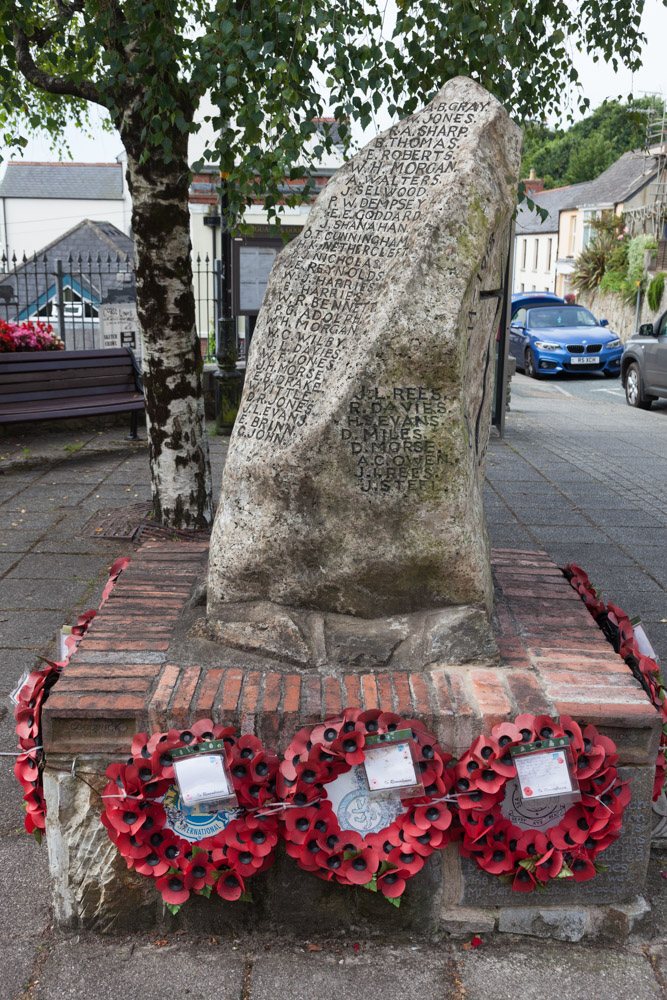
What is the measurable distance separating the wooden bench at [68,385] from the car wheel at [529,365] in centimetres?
1193

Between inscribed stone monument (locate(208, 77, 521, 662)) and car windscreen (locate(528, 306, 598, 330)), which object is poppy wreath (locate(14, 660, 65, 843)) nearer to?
inscribed stone monument (locate(208, 77, 521, 662))

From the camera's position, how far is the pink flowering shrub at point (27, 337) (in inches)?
388

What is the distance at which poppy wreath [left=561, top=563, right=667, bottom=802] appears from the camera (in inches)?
110

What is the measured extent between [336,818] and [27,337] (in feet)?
28.7

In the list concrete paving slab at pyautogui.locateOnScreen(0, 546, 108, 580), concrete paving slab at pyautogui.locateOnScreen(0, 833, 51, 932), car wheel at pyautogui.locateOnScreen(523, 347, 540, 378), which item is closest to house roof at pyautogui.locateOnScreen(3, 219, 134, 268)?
car wheel at pyautogui.locateOnScreen(523, 347, 540, 378)

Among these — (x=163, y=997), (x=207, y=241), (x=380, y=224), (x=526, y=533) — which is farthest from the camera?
(x=207, y=241)

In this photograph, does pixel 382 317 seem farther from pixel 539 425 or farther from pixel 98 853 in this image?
pixel 539 425

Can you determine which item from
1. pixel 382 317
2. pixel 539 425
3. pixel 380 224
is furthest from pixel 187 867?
pixel 539 425

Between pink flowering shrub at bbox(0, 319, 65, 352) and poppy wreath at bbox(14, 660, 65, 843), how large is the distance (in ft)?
25.4

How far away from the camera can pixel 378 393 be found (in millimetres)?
2762

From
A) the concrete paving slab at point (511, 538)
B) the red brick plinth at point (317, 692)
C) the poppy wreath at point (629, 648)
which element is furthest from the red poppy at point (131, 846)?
the concrete paving slab at point (511, 538)

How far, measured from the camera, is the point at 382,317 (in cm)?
276

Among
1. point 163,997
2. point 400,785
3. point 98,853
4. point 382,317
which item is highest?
point 382,317

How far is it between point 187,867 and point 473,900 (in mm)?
797
